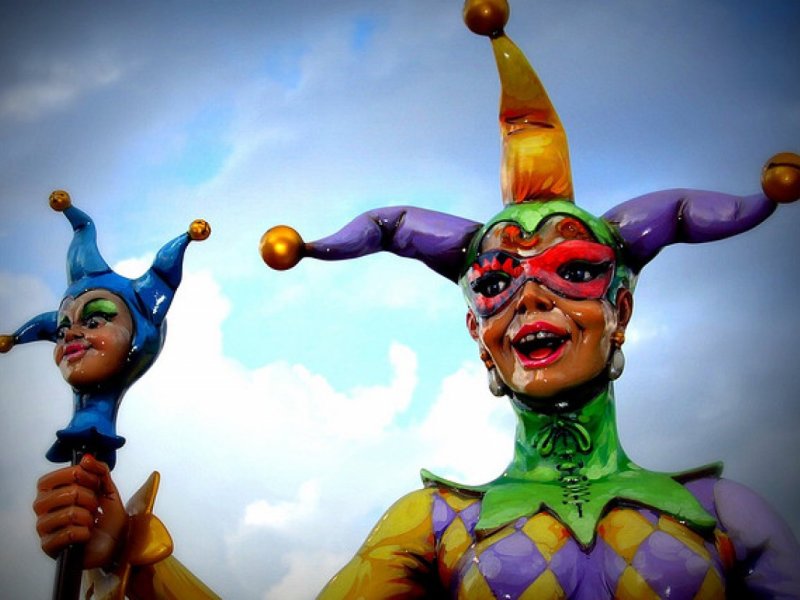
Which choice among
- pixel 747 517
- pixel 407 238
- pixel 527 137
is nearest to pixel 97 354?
pixel 407 238

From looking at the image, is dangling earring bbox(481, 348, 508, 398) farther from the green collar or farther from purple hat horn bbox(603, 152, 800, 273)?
purple hat horn bbox(603, 152, 800, 273)

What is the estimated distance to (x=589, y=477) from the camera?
333 centimetres

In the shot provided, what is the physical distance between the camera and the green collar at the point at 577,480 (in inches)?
123

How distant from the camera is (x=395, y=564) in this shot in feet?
10.7

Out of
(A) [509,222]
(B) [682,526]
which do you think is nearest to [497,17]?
(A) [509,222]

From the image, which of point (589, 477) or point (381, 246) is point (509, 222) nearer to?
point (381, 246)

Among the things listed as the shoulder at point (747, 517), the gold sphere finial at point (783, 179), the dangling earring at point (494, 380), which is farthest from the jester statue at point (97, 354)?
the gold sphere finial at point (783, 179)

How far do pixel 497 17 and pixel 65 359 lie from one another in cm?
207

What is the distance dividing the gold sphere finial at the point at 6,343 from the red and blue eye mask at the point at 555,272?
1839 mm

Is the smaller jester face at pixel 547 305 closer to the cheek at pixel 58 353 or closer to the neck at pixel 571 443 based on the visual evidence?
the neck at pixel 571 443

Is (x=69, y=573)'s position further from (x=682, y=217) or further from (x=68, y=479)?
(x=682, y=217)

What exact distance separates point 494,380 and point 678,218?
908 mm

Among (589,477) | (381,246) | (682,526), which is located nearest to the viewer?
(682,526)

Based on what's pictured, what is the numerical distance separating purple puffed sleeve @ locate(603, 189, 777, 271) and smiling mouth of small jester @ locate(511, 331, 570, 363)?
20.2 inches
